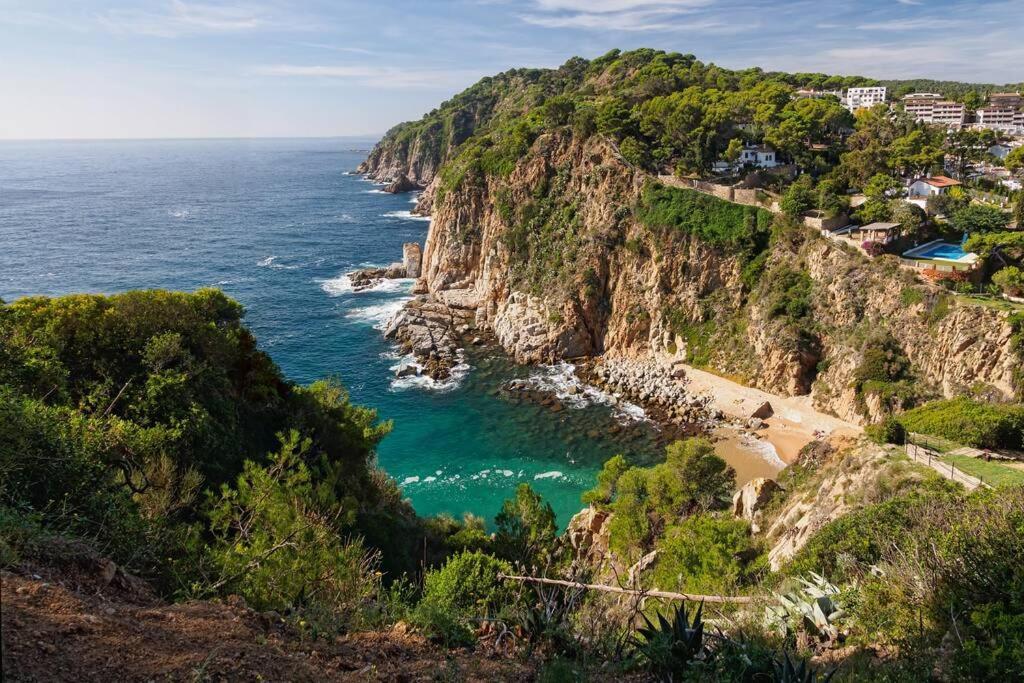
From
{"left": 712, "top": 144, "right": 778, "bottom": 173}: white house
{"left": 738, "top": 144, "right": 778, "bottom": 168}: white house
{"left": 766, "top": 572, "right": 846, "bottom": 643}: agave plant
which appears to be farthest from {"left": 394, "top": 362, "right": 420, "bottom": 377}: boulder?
{"left": 738, "top": 144, "right": 778, "bottom": 168}: white house

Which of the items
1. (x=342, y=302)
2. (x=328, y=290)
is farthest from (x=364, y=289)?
(x=342, y=302)

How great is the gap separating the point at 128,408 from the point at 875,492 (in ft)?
75.4

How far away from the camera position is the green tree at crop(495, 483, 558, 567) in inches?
814

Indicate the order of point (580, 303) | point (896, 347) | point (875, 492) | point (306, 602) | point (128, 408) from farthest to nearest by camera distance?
1. point (580, 303)
2. point (896, 347)
3. point (875, 492)
4. point (128, 408)
5. point (306, 602)

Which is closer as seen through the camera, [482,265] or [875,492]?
[875,492]

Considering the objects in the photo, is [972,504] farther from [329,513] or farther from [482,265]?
[482,265]

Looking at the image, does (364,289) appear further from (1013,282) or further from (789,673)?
(789,673)

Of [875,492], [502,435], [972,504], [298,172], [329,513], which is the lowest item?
[502,435]

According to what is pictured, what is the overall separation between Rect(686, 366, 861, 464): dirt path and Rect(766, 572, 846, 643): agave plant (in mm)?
22746

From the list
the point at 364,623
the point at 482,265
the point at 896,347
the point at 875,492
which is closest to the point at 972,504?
the point at 875,492

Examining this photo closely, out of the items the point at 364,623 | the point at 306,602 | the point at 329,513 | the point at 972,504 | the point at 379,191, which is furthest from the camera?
the point at 379,191

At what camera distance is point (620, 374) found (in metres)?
44.7

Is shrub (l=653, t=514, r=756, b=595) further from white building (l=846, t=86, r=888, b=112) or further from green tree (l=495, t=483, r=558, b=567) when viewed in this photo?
white building (l=846, t=86, r=888, b=112)

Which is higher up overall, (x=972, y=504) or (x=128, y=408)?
(x=128, y=408)
